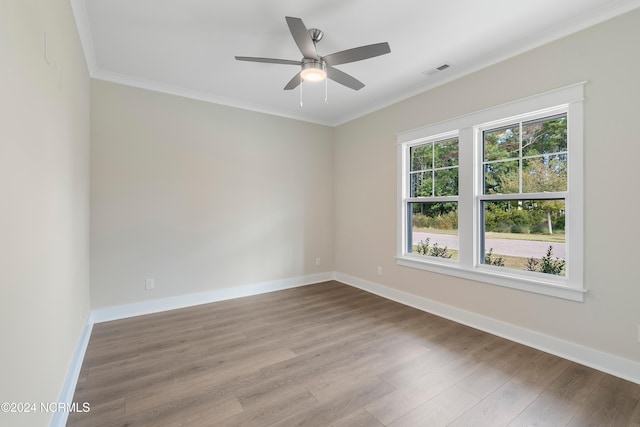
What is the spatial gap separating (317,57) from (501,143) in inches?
83.7

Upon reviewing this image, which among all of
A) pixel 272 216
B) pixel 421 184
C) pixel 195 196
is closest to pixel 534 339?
pixel 421 184

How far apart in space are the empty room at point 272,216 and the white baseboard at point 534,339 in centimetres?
2

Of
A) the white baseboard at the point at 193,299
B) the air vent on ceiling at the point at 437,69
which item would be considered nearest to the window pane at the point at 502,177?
the air vent on ceiling at the point at 437,69

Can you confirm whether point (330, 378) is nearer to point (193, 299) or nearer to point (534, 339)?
point (534, 339)

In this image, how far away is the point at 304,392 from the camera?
→ 2006mm

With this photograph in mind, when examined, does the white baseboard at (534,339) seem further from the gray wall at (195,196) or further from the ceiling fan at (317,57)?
the ceiling fan at (317,57)

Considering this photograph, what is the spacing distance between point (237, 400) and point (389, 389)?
1.08 metres

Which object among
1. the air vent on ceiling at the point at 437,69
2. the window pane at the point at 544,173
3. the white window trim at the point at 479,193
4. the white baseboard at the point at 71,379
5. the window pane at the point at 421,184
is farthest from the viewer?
the window pane at the point at 421,184

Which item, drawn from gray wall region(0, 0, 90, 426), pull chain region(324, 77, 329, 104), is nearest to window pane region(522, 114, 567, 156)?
pull chain region(324, 77, 329, 104)

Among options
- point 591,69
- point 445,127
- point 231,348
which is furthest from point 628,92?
point 231,348

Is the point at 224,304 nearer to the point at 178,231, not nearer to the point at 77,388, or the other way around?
the point at 178,231

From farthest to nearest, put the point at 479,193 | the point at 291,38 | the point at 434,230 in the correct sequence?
the point at 434,230
the point at 479,193
the point at 291,38

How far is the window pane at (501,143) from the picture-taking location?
9.41 ft

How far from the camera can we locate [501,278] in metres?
2.85
